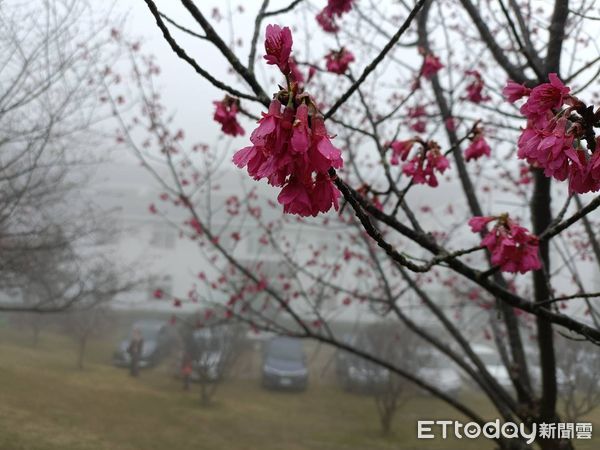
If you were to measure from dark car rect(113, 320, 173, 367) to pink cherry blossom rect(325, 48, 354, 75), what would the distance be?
400cm

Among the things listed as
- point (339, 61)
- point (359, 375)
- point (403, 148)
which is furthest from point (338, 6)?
point (359, 375)

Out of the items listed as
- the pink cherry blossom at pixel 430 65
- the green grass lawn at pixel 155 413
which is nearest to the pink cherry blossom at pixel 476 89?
the pink cherry blossom at pixel 430 65

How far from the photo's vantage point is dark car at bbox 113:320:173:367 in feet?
15.6

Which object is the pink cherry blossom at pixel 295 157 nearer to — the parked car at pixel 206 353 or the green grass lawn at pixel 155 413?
the green grass lawn at pixel 155 413

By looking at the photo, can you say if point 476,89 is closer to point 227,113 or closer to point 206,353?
point 227,113

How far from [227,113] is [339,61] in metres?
0.63

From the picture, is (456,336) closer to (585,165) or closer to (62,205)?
(585,165)

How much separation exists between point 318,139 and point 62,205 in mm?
4061

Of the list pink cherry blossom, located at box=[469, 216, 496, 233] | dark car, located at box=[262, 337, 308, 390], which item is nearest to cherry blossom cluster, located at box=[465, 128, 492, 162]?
pink cherry blossom, located at box=[469, 216, 496, 233]

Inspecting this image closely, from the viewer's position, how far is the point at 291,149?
532 millimetres

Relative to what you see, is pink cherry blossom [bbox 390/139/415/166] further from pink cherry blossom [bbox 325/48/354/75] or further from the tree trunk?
the tree trunk

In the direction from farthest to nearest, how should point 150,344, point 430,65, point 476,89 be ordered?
point 150,344, point 476,89, point 430,65

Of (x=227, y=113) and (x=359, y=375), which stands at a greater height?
(x=227, y=113)

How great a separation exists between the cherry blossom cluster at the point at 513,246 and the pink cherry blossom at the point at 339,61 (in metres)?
0.90
